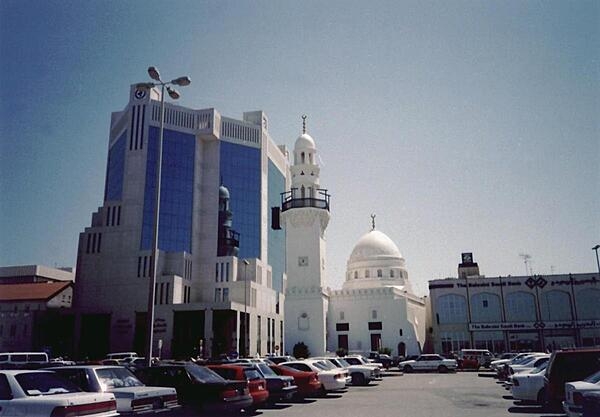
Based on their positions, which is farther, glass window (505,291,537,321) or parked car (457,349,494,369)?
glass window (505,291,537,321)

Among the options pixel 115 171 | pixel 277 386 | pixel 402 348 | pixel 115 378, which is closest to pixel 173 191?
pixel 115 171

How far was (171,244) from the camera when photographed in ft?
180

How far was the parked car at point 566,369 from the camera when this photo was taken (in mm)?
12977

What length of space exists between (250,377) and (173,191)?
45587 millimetres

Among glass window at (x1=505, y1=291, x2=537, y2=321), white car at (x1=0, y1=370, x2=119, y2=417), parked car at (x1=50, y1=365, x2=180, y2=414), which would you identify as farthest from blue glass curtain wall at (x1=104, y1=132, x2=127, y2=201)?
white car at (x1=0, y1=370, x2=119, y2=417)

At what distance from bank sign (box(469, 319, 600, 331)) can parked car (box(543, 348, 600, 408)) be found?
47.6 m

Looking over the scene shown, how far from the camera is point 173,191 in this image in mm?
56625

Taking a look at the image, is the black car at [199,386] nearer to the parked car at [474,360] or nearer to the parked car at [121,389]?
the parked car at [121,389]

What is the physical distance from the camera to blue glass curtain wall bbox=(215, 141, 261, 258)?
202 ft

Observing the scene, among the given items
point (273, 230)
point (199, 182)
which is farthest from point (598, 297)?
point (199, 182)

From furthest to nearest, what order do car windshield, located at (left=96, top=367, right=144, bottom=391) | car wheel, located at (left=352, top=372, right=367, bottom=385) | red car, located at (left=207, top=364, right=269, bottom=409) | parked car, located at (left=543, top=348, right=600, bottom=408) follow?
car wheel, located at (left=352, top=372, right=367, bottom=385) → red car, located at (left=207, top=364, right=269, bottom=409) → parked car, located at (left=543, top=348, right=600, bottom=408) → car windshield, located at (left=96, top=367, right=144, bottom=391)

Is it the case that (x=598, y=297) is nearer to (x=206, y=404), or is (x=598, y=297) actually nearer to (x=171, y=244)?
(x=171, y=244)

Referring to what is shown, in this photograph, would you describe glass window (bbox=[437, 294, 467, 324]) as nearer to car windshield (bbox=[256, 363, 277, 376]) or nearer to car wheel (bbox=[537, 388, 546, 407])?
car wheel (bbox=[537, 388, 546, 407])

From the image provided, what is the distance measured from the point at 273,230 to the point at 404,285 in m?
19.9
